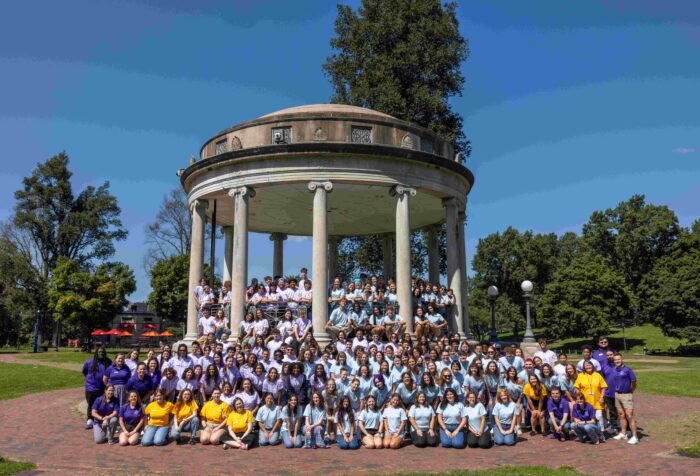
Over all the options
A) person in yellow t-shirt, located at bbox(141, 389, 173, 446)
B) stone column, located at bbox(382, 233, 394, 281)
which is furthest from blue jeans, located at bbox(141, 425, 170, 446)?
stone column, located at bbox(382, 233, 394, 281)

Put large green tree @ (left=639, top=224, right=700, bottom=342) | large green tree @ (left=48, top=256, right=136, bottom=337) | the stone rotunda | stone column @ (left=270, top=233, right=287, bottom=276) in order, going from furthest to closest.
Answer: large green tree @ (left=639, top=224, right=700, bottom=342) → large green tree @ (left=48, top=256, right=136, bottom=337) → stone column @ (left=270, top=233, right=287, bottom=276) → the stone rotunda

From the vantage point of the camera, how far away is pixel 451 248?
20.7m

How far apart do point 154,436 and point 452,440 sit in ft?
19.0

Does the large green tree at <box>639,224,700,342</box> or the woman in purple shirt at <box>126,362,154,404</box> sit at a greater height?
the large green tree at <box>639,224,700,342</box>

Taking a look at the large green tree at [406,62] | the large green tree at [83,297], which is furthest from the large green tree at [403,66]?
the large green tree at [83,297]

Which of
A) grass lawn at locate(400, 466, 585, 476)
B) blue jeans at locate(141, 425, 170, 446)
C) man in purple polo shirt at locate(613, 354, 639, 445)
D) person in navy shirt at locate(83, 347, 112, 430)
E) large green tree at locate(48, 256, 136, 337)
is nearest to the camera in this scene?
grass lawn at locate(400, 466, 585, 476)

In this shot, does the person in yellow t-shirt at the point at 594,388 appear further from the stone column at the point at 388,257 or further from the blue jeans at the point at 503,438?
the stone column at the point at 388,257

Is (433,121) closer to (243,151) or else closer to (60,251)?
(243,151)

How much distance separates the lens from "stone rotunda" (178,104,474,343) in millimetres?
17641

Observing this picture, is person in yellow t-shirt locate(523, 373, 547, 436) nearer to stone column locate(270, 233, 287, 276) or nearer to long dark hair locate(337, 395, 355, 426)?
long dark hair locate(337, 395, 355, 426)

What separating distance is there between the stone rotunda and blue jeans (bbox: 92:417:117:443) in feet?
21.4

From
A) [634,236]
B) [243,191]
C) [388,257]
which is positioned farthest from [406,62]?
[634,236]

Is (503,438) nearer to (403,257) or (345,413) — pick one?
(345,413)

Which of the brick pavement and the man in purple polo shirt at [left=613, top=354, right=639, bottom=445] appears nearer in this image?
the brick pavement
